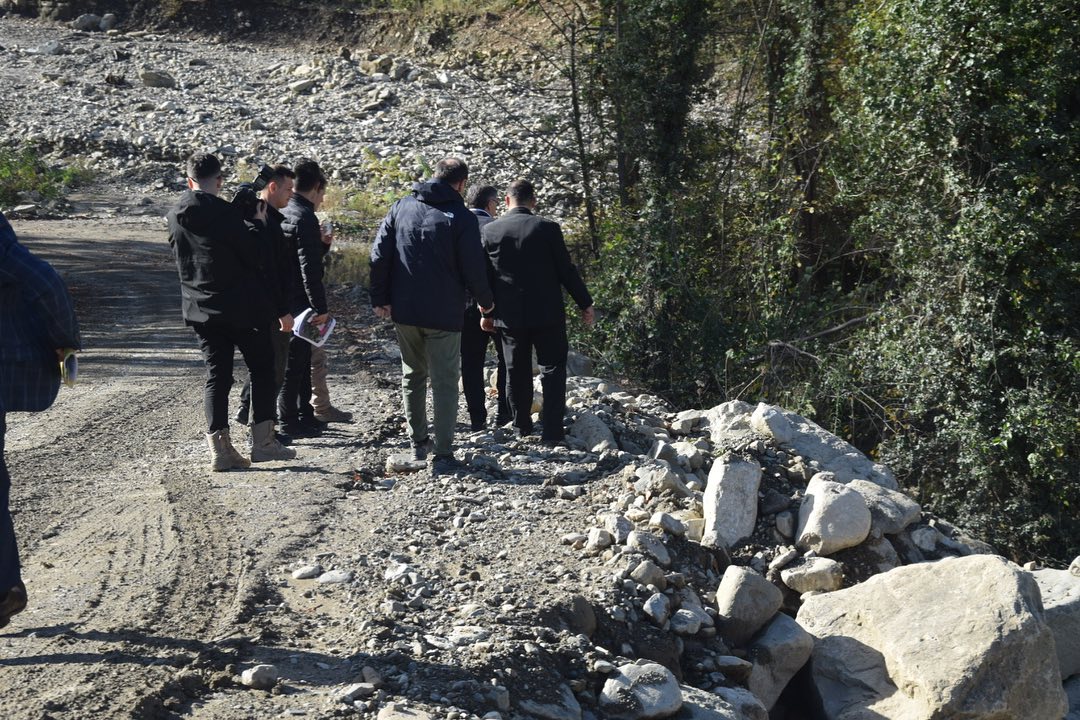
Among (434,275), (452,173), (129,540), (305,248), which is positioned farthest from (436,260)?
(129,540)

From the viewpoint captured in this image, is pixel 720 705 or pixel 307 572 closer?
pixel 720 705

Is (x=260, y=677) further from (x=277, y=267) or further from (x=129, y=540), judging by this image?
(x=277, y=267)

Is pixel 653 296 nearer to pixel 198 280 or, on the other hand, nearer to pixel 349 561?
pixel 198 280

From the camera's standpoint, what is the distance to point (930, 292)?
11.4 m

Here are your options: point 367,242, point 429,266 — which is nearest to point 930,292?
point 429,266

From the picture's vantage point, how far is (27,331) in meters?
4.65

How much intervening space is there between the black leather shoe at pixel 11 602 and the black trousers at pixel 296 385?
3.41 meters

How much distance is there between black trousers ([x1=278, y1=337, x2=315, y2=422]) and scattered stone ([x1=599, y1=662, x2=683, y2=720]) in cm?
382

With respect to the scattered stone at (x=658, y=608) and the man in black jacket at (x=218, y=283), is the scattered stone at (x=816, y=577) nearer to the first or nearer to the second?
the scattered stone at (x=658, y=608)

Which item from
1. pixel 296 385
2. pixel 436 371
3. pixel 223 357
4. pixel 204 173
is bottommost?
pixel 296 385

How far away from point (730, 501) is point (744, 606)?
3.67 feet

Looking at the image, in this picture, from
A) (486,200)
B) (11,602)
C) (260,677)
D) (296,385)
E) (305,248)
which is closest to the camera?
(260,677)

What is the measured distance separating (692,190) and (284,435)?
7239 millimetres

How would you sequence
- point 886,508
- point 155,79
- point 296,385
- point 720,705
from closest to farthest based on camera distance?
1. point 720,705
2. point 886,508
3. point 296,385
4. point 155,79
